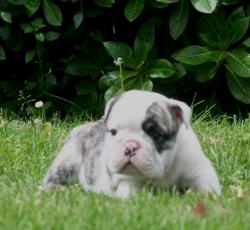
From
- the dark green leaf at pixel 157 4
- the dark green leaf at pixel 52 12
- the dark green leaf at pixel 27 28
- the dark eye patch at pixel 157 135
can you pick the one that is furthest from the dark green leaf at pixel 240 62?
the dark eye patch at pixel 157 135

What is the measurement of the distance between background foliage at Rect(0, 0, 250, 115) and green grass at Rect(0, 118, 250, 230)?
4.86 feet

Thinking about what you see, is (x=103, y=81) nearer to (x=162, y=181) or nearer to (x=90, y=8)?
(x=90, y=8)

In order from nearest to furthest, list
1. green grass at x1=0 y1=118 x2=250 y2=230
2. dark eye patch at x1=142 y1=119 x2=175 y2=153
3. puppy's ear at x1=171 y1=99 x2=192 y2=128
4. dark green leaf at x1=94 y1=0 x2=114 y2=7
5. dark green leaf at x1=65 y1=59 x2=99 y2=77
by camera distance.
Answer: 1. green grass at x1=0 y1=118 x2=250 y2=230
2. dark eye patch at x1=142 y1=119 x2=175 y2=153
3. puppy's ear at x1=171 y1=99 x2=192 y2=128
4. dark green leaf at x1=94 y1=0 x2=114 y2=7
5. dark green leaf at x1=65 y1=59 x2=99 y2=77

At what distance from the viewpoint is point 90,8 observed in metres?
8.08

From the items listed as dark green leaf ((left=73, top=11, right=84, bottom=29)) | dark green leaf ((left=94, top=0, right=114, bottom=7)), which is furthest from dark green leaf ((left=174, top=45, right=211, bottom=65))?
dark green leaf ((left=73, top=11, right=84, bottom=29))

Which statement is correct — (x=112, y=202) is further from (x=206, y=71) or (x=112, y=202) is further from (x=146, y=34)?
(x=146, y=34)

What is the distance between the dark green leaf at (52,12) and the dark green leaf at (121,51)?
0.50 metres

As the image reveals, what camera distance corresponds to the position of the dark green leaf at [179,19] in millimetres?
7531

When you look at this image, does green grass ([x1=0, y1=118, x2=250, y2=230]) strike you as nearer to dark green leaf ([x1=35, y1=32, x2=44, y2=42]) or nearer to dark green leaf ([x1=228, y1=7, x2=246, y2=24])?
dark green leaf ([x1=228, y1=7, x2=246, y2=24])

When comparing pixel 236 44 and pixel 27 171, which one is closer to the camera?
pixel 27 171

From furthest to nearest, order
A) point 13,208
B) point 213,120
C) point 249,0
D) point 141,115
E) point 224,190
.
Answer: point 249,0
point 213,120
point 224,190
point 141,115
point 13,208

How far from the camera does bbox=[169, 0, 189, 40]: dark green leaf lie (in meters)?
7.53

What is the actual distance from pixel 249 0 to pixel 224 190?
354 cm

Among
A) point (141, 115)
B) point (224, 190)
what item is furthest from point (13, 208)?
point (224, 190)
